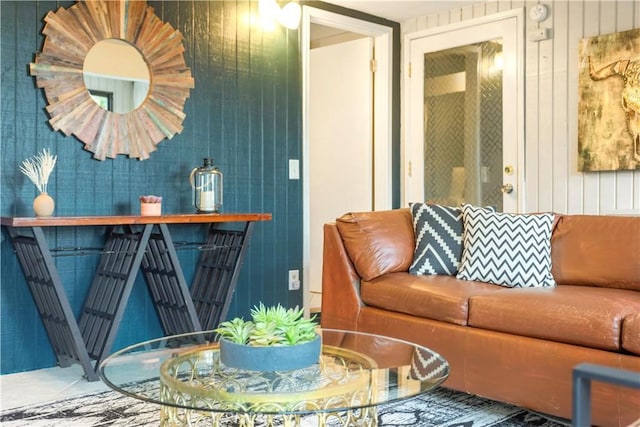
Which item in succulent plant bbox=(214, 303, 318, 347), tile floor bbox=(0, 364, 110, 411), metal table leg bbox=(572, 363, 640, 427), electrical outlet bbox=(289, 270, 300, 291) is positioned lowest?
tile floor bbox=(0, 364, 110, 411)

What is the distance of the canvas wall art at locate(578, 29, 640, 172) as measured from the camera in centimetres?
370

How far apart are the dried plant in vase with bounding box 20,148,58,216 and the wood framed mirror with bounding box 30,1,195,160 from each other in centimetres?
18

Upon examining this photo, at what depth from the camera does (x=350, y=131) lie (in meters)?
5.12

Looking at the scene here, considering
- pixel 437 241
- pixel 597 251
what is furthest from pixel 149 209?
pixel 597 251

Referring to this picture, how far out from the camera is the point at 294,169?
4312 millimetres

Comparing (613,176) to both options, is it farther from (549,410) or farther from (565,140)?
(549,410)

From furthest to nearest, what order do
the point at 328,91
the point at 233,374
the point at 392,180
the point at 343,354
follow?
the point at 328,91 < the point at 392,180 < the point at 343,354 < the point at 233,374

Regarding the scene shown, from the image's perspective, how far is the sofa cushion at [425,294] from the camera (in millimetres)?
2672

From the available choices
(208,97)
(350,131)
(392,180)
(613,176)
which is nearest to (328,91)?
(350,131)

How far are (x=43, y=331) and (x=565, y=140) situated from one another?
316cm

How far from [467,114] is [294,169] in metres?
1.31

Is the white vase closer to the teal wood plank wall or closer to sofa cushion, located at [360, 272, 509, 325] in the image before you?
the teal wood plank wall

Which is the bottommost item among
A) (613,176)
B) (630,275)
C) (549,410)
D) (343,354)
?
(549,410)

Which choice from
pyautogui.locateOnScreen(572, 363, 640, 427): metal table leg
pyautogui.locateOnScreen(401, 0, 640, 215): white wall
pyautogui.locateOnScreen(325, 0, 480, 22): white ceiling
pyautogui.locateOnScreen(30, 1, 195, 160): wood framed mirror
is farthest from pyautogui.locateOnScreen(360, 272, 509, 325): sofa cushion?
pyautogui.locateOnScreen(325, 0, 480, 22): white ceiling
